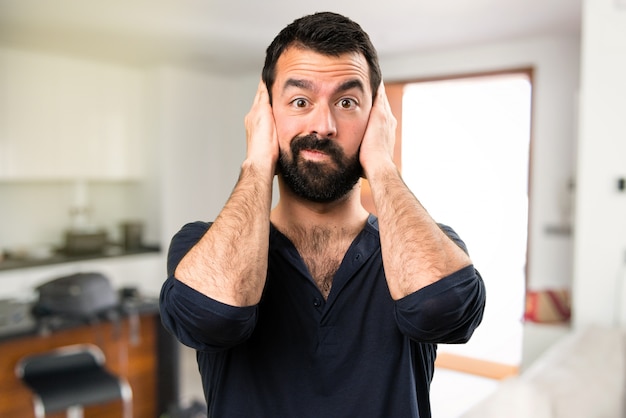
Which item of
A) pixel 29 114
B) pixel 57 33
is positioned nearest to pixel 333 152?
pixel 57 33

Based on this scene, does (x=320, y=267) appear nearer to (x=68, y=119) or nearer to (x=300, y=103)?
(x=300, y=103)

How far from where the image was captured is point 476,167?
731 millimetres

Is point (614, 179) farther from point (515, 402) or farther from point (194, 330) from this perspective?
point (194, 330)

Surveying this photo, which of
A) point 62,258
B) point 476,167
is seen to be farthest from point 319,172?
point 62,258

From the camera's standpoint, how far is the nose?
18.3 inches

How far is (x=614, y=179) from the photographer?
5.57ft

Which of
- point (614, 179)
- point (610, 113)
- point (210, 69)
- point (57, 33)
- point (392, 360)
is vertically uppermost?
point (57, 33)

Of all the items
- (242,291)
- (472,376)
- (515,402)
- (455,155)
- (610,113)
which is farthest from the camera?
(610,113)

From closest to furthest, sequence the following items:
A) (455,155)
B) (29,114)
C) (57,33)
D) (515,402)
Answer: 1. (455,155)
2. (515,402)
3. (57,33)
4. (29,114)

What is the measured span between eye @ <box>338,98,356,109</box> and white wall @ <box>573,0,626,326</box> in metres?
1.45

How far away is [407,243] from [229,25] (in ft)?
3.32

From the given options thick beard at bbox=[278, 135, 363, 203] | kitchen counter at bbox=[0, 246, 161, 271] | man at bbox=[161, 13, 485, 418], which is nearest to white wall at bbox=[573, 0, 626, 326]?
man at bbox=[161, 13, 485, 418]

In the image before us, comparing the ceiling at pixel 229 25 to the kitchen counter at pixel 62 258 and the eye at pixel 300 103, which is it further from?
the kitchen counter at pixel 62 258

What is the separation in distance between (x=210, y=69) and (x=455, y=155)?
4.24 ft
